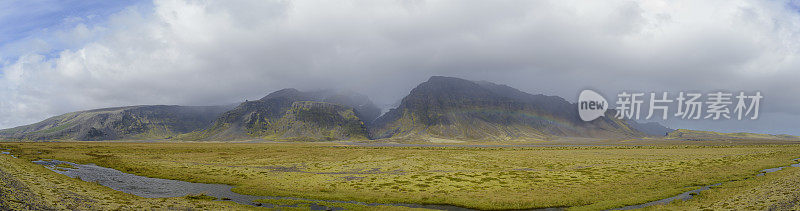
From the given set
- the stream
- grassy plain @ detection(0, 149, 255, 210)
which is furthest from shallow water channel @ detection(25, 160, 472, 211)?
grassy plain @ detection(0, 149, 255, 210)

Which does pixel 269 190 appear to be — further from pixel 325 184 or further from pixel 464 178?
pixel 464 178

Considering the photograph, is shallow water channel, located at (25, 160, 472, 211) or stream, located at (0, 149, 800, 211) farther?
shallow water channel, located at (25, 160, 472, 211)

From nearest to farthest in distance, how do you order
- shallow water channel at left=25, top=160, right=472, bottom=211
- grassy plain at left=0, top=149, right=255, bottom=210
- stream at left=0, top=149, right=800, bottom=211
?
grassy plain at left=0, top=149, right=255, bottom=210
stream at left=0, top=149, right=800, bottom=211
shallow water channel at left=25, top=160, right=472, bottom=211

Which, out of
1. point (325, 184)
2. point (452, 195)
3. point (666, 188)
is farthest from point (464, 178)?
point (666, 188)

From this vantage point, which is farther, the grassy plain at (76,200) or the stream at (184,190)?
the stream at (184,190)

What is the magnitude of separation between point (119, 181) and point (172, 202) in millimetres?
22769

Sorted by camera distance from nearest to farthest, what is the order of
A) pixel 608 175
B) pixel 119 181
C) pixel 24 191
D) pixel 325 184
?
pixel 24 191, pixel 325 184, pixel 119 181, pixel 608 175

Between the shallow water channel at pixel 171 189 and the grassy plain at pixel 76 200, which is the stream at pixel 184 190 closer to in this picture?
the shallow water channel at pixel 171 189

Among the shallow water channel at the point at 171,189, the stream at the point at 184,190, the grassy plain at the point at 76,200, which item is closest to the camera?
the grassy plain at the point at 76,200

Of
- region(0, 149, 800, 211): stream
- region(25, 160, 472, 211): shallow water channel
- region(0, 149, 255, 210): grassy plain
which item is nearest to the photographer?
region(0, 149, 255, 210): grassy plain

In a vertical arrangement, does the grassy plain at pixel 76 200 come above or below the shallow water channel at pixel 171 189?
above

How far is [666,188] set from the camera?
37750mm

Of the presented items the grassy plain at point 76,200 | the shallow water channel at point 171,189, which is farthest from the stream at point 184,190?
the grassy plain at point 76,200

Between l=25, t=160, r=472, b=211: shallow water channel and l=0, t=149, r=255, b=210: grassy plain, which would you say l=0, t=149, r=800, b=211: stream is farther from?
l=0, t=149, r=255, b=210: grassy plain
